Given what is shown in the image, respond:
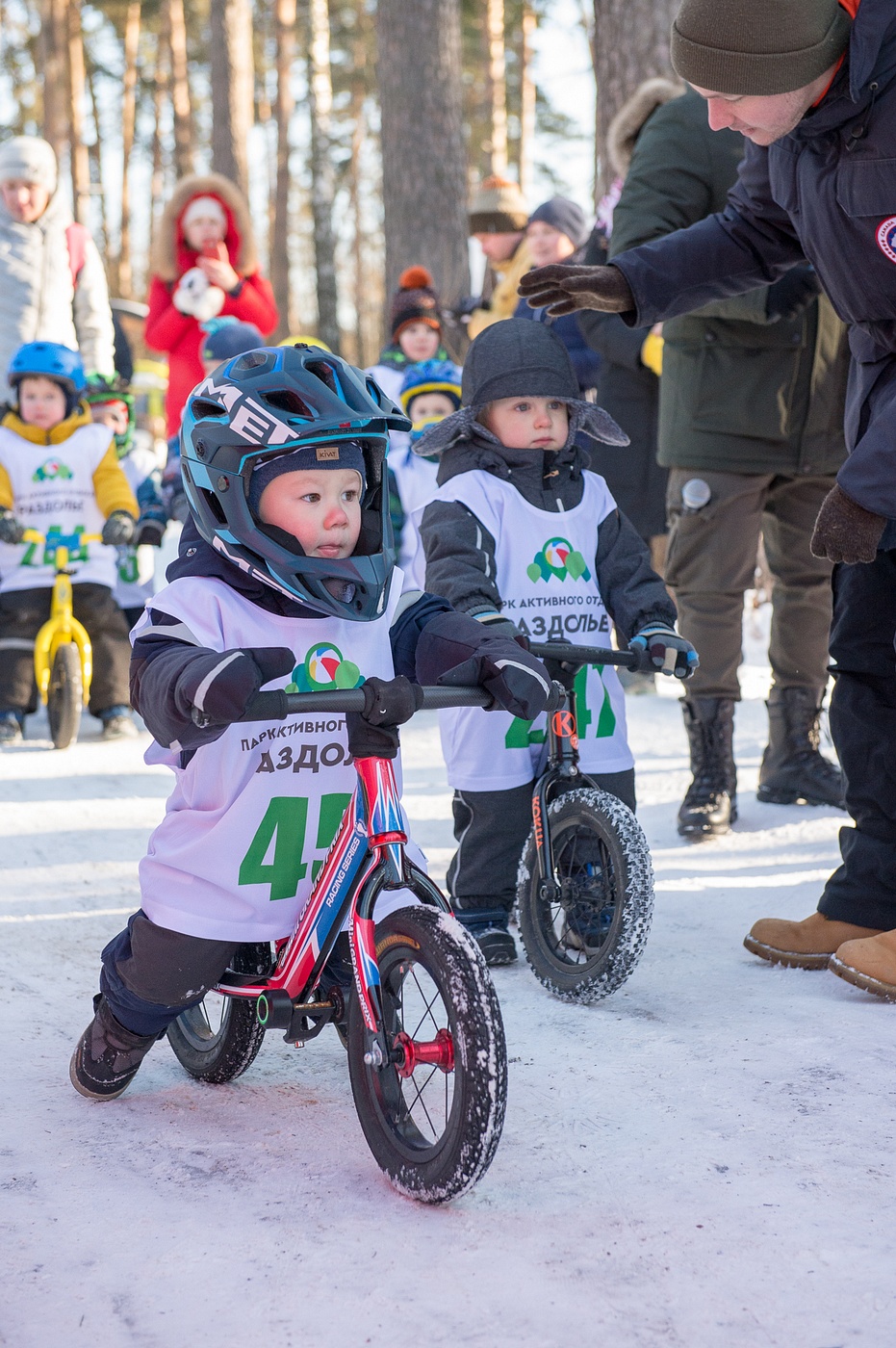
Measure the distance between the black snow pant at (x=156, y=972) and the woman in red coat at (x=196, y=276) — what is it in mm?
6175

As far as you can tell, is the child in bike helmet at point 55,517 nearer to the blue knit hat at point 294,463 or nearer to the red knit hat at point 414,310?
the red knit hat at point 414,310

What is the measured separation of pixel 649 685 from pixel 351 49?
23.4 metres

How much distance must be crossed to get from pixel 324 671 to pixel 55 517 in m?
4.46

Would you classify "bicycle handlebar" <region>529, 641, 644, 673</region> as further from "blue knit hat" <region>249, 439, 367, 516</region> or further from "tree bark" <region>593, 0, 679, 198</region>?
"tree bark" <region>593, 0, 679, 198</region>

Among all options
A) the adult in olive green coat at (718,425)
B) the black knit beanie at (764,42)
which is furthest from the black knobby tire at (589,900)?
the black knit beanie at (764,42)

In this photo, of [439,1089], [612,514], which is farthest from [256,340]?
[439,1089]

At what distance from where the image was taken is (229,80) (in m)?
17.0

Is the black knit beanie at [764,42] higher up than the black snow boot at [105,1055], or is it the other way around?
the black knit beanie at [764,42]

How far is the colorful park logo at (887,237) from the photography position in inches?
119

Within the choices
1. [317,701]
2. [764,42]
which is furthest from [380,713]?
[764,42]

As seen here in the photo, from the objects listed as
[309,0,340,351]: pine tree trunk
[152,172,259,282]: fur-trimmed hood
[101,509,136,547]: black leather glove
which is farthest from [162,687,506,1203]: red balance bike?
[309,0,340,351]: pine tree trunk

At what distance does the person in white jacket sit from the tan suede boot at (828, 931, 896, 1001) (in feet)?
18.5

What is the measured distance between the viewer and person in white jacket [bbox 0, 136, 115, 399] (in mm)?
7656

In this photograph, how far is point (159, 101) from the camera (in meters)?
30.8
